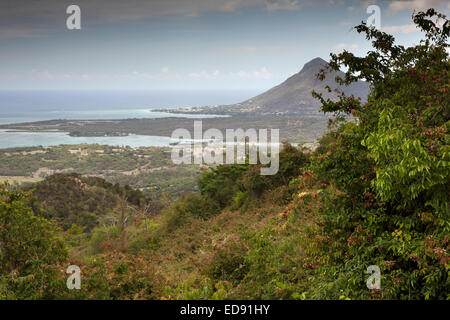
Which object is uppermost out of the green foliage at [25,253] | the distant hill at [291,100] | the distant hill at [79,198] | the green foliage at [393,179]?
the distant hill at [291,100]

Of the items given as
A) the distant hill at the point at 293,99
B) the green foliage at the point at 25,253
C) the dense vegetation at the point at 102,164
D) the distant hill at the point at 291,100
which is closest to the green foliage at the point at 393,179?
the green foliage at the point at 25,253

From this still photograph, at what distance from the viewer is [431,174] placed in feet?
11.8

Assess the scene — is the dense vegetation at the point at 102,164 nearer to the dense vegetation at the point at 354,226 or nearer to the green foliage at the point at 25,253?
the green foliage at the point at 25,253

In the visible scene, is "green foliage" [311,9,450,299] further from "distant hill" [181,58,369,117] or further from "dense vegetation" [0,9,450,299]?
"distant hill" [181,58,369,117]

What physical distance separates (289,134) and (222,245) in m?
63.3

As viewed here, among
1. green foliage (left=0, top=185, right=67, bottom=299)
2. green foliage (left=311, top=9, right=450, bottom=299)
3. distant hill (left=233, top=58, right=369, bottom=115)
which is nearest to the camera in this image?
green foliage (left=311, top=9, right=450, bottom=299)

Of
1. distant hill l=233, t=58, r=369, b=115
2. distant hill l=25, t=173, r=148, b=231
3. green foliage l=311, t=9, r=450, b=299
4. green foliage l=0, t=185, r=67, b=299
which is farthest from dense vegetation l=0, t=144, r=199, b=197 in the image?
distant hill l=233, t=58, r=369, b=115

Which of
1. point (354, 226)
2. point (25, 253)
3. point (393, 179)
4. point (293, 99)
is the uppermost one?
point (293, 99)

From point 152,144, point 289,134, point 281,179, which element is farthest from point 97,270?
point 152,144

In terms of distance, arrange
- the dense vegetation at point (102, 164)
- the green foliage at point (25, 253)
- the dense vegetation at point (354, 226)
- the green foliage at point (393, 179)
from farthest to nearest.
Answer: the dense vegetation at point (102, 164)
the green foliage at point (25, 253)
the dense vegetation at point (354, 226)
the green foliage at point (393, 179)

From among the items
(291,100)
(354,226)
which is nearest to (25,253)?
(354,226)

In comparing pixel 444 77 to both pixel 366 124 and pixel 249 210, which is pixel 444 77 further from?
pixel 249 210

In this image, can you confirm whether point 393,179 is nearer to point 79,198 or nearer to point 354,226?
point 354,226

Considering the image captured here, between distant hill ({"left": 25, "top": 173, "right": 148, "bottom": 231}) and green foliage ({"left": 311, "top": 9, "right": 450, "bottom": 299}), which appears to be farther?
distant hill ({"left": 25, "top": 173, "right": 148, "bottom": 231})
